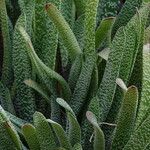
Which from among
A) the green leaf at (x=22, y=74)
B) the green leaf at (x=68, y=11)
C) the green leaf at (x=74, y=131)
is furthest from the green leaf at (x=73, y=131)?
the green leaf at (x=68, y=11)

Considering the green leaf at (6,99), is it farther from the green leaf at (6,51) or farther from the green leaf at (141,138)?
the green leaf at (141,138)

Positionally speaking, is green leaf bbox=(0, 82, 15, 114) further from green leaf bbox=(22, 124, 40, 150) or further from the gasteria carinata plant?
green leaf bbox=(22, 124, 40, 150)

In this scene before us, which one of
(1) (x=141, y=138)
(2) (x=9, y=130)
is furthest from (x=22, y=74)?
(1) (x=141, y=138)

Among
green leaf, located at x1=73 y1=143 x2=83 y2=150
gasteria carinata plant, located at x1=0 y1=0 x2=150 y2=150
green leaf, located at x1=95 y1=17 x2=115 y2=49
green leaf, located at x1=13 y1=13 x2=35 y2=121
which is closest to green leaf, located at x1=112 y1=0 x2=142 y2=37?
gasteria carinata plant, located at x1=0 y1=0 x2=150 y2=150

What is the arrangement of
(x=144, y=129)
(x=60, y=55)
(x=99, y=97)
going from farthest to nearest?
(x=60, y=55) < (x=99, y=97) < (x=144, y=129)

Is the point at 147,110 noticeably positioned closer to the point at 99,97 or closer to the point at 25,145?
the point at 99,97

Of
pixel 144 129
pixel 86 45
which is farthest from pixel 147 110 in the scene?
pixel 86 45
